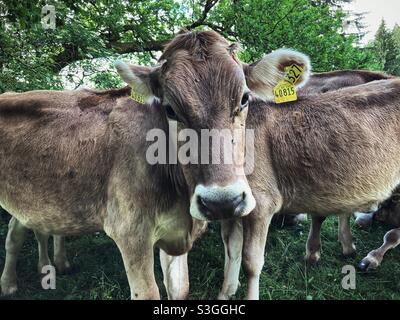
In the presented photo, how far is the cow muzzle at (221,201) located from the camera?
84.2 inches

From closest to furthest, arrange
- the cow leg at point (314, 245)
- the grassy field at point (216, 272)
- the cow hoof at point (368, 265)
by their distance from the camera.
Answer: the grassy field at point (216, 272)
the cow hoof at point (368, 265)
the cow leg at point (314, 245)

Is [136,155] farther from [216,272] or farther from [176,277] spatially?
[216,272]

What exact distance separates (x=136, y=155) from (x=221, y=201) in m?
0.93

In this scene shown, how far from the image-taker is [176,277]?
3.56 m

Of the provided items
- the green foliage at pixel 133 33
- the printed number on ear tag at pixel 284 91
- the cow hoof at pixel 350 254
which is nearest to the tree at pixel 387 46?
the green foliage at pixel 133 33

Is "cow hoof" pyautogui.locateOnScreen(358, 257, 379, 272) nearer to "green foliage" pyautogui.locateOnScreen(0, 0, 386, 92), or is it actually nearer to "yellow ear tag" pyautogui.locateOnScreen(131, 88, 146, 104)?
"yellow ear tag" pyautogui.locateOnScreen(131, 88, 146, 104)

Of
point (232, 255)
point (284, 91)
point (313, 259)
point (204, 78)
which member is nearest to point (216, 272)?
point (232, 255)

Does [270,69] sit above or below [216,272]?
above

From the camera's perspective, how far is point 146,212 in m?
2.75

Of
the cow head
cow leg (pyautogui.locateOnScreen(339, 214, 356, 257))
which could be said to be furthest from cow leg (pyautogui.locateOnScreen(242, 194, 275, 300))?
cow leg (pyautogui.locateOnScreen(339, 214, 356, 257))

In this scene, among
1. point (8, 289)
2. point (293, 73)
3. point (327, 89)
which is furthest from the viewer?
point (327, 89)

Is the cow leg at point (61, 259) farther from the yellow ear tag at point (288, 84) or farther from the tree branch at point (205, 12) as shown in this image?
the tree branch at point (205, 12)

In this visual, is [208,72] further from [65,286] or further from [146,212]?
[65,286]

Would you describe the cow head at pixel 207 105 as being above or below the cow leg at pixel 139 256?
above
